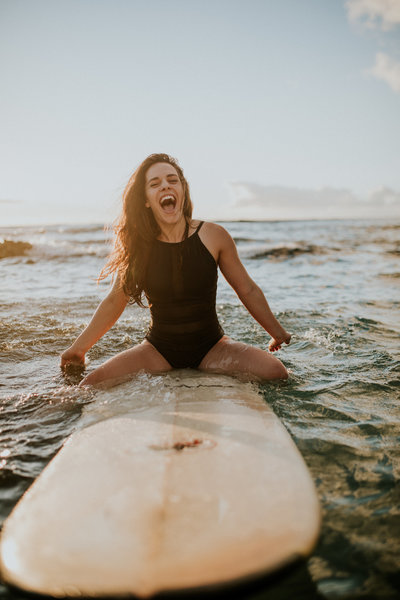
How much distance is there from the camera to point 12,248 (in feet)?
55.6

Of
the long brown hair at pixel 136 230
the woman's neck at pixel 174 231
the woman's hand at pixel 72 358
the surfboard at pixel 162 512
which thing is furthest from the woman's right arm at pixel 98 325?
the surfboard at pixel 162 512

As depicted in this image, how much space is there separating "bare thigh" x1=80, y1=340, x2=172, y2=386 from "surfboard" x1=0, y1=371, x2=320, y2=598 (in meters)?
0.90

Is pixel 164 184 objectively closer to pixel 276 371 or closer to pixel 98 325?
pixel 98 325

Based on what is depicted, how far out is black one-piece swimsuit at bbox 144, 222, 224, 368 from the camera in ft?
10.8

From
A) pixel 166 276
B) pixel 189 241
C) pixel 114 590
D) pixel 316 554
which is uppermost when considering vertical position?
pixel 189 241

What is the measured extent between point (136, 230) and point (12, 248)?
15.2 metres

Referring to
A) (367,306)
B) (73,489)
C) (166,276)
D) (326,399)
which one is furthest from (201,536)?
(367,306)

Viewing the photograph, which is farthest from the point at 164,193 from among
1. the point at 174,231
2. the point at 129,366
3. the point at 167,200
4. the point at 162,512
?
the point at 162,512

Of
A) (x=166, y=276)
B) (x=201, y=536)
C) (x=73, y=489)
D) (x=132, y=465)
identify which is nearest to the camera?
(x=201, y=536)

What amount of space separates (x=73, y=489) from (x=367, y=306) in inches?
216

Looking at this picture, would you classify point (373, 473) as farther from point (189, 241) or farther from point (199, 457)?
point (189, 241)

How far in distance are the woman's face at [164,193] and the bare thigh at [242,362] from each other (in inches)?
42.8

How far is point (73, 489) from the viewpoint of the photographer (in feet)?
5.99

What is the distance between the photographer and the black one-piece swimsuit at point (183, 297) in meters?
3.30
